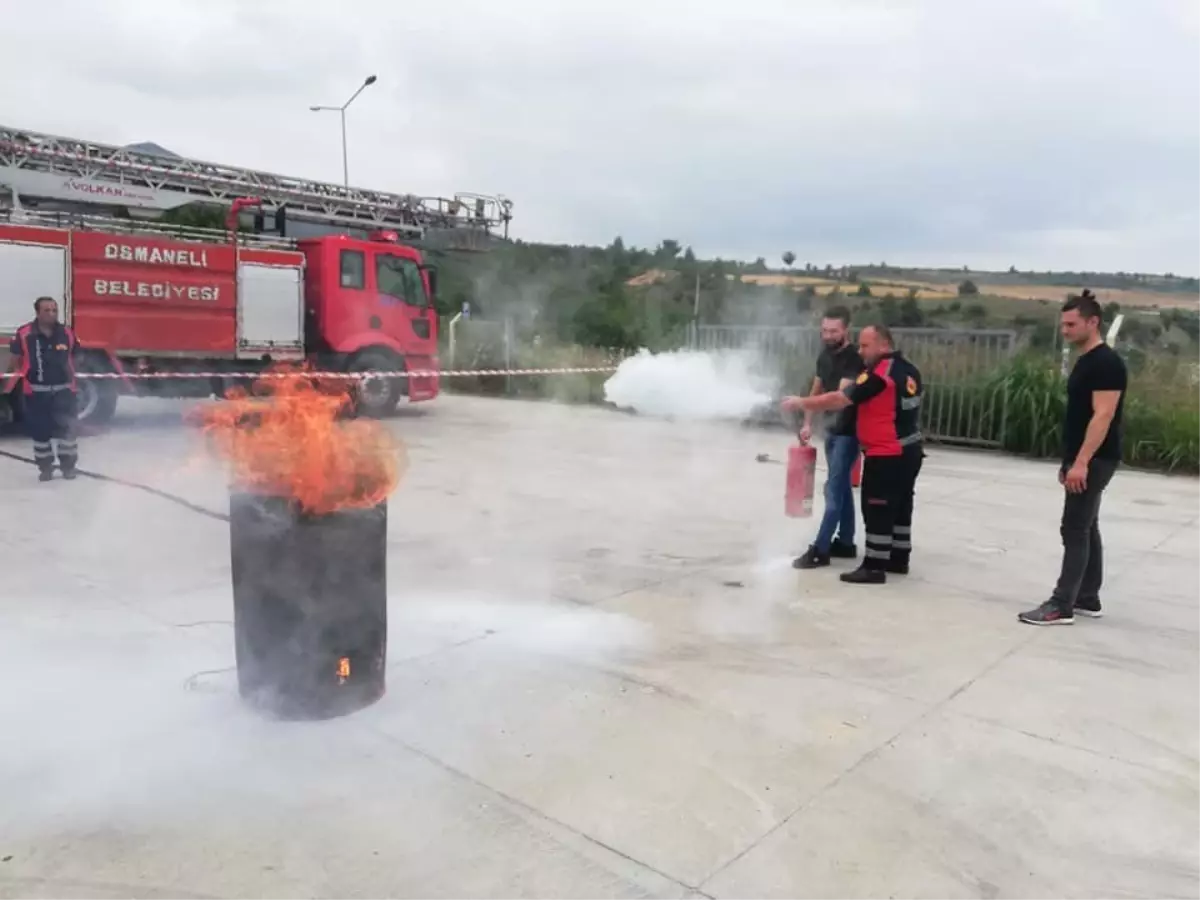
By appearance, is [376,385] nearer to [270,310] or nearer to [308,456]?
[270,310]

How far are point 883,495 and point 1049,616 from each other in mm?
1187

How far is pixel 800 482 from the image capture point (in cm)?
629

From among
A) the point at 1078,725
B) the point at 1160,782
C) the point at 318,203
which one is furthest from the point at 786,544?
the point at 318,203

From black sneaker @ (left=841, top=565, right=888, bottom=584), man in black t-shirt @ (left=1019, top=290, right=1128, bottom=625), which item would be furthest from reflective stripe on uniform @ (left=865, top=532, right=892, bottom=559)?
man in black t-shirt @ (left=1019, top=290, right=1128, bottom=625)

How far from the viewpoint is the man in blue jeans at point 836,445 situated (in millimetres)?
6352

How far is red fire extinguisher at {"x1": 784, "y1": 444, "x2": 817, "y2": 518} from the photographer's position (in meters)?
6.29

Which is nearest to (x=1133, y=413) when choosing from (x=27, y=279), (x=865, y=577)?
(x=865, y=577)

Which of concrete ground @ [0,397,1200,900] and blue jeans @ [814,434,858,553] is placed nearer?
concrete ground @ [0,397,1200,900]

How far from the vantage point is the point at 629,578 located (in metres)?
6.01

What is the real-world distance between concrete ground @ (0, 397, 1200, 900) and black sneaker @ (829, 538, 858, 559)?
A: 1.19 ft

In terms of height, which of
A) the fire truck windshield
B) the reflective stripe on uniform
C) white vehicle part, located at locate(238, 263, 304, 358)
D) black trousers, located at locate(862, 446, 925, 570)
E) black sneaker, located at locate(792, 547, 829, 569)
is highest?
the fire truck windshield

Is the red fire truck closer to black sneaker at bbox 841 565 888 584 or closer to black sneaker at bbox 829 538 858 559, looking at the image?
black sneaker at bbox 829 538 858 559

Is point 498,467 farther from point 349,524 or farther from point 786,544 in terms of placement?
point 349,524

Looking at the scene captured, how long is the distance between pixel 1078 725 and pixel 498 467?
24.4 ft
